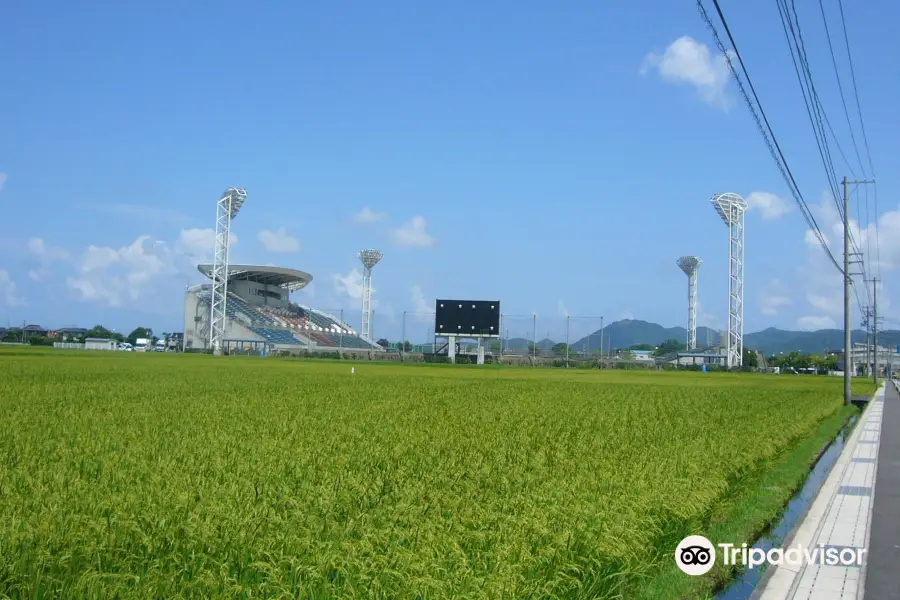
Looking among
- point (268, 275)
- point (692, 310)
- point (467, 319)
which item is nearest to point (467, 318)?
point (467, 319)

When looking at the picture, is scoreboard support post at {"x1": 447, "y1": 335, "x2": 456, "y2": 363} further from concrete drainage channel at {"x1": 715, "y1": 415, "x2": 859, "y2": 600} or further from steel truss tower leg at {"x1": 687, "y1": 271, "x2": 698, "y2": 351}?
concrete drainage channel at {"x1": 715, "y1": 415, "x2": 859, "y2": 600}

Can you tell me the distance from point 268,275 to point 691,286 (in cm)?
4999

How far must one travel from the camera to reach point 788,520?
25.2ft

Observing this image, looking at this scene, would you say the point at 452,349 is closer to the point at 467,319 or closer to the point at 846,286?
the point at 467,319

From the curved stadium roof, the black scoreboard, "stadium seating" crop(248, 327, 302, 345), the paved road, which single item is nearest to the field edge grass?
the paved road

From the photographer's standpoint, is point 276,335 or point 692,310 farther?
point 692,310

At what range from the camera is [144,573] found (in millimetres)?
4398

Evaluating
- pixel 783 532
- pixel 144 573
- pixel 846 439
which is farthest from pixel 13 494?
pixel 846 439

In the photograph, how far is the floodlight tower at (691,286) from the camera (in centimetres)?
9662

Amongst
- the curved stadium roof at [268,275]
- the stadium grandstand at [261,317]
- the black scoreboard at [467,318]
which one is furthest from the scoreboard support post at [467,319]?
the curved stadium roof at [268,275]

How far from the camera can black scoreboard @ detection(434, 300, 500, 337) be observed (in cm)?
6178

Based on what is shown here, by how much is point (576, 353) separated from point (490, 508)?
6951 cm

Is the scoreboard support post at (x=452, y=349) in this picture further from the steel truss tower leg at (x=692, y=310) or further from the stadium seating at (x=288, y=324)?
the steel truss tower leg at (x=692, y=310)

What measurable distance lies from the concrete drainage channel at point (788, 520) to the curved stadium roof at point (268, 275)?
253 feet
